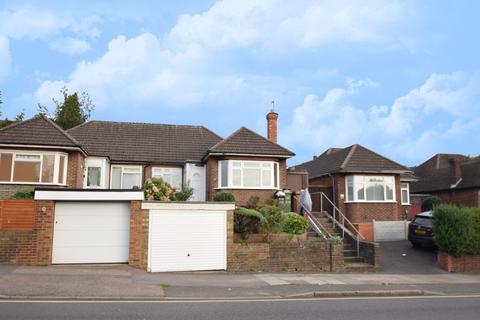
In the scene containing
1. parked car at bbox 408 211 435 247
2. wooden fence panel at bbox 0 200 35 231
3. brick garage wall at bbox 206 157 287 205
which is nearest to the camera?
wooden fence panel at bbox 0 200 35 231

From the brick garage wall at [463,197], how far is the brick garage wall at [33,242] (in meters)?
29.8

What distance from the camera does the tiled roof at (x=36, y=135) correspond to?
19.4m

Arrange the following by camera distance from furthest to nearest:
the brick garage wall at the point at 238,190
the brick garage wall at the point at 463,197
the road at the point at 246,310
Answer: the brick garage wall at the point at 463,197 → the brick garage wall at the point at 238,190 → the road at the point at 246,310

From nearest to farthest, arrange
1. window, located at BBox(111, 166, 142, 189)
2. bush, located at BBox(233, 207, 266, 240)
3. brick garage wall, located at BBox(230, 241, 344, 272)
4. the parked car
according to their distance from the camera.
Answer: brick garage wall, located at BBox(230, 241, 344, 272) < bush, located at BBox(233, 207, 266, 240) < the parked car < window, located at BBox(111, 166, 142, 189)

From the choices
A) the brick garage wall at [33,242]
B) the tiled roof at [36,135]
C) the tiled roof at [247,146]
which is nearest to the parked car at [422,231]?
the tiled roof at [247,146]

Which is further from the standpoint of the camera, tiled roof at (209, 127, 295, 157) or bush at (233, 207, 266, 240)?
tiled roof at (209, 127, 295, 157)

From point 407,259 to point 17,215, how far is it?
15089mm

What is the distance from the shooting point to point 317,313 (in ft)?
28.2

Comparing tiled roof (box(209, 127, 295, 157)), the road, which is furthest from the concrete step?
tiled roof (box(209, 127, 295, 157))

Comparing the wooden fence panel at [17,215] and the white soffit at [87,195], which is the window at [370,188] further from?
the wooden fence panel at [17,215]

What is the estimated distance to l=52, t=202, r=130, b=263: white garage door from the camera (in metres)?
14.5

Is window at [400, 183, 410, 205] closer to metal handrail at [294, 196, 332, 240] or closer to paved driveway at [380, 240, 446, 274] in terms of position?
paved driveway at [380, 240, 446, 274]

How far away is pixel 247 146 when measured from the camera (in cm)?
2175

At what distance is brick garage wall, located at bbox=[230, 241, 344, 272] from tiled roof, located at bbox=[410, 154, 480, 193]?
21405mm
